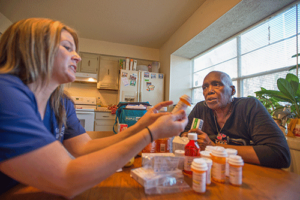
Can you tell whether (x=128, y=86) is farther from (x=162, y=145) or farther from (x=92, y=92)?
(x=162, y=145)

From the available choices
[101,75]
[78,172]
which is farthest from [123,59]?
[78,172]

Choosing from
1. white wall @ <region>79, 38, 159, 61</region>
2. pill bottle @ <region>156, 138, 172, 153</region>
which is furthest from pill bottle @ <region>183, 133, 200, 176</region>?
white wall @ <region>79, 38, 159, 61</region>

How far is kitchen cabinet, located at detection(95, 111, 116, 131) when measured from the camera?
3242 mm

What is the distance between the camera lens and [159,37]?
3.52m

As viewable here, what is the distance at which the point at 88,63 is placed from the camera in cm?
362

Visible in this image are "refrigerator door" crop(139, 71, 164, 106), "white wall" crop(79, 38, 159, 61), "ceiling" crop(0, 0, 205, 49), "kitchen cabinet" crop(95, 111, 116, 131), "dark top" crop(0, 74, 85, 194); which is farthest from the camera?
"white wall" crop(79, 38, 159, 61)

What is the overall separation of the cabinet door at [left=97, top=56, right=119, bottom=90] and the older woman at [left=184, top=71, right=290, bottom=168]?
2633 millimetres

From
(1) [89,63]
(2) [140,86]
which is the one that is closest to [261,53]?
(2) [140,86]

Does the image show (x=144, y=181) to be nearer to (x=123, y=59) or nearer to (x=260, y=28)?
(x=260, y=28)

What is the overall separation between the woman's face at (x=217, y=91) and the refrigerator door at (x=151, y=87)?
227 cm

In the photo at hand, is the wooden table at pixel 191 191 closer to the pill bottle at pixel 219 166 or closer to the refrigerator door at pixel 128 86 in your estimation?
the pill bottle at pixel 219 166

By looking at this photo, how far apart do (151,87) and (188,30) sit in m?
1.44

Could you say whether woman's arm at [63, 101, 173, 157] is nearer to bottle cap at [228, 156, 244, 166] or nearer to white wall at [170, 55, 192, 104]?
bottle cap at [228, 156, 244, 166]

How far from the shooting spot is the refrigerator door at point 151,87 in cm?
351
